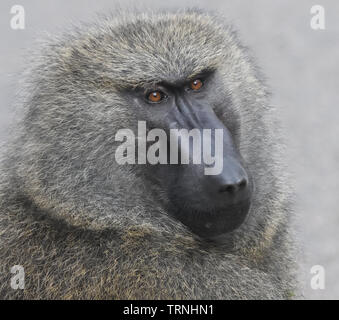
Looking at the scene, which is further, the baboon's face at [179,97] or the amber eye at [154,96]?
the amber eye at [154,96]

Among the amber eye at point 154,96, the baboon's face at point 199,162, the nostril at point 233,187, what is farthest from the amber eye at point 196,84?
the nostril at point 233,187

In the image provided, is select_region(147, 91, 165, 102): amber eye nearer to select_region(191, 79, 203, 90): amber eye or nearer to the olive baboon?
the olive baboon

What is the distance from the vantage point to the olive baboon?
3.51m

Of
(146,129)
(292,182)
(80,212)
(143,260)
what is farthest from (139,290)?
(292,182)

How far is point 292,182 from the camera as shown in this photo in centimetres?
420

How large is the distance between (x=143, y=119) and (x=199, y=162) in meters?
0.41

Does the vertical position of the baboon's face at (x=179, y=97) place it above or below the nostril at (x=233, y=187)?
above

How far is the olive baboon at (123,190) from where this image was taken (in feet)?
11.5

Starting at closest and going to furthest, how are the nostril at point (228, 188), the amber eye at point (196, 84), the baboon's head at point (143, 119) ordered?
the nostril at point (228, 188) → the baboon's head at point (143, 119) → the amber eye at point (196, 84)

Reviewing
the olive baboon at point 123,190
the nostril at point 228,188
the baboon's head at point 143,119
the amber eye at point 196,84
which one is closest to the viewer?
the nostril at point 228,188

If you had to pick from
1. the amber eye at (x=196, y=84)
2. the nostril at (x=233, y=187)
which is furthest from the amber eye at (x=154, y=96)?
the nostril at (x=233, y=187)

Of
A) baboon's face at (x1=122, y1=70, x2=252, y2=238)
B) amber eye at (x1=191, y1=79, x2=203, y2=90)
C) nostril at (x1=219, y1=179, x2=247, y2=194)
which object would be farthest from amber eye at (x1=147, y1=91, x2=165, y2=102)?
nostril at (x1=219, y1=179, x2=247, y2=194)

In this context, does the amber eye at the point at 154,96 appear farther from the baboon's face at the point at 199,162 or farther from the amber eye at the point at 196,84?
the amber eye at the point at 196,84

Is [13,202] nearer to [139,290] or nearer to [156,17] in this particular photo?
[139,290]
